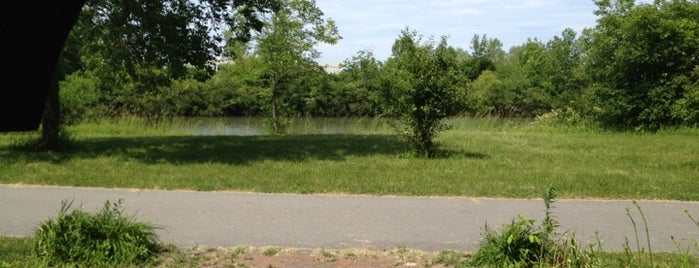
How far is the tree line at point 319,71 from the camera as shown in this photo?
13094mm

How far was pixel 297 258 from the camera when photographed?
5715 mm

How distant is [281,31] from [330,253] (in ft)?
59.5

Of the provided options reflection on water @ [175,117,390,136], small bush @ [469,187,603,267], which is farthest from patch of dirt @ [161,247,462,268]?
reflection on water @ [175,117,390,136]

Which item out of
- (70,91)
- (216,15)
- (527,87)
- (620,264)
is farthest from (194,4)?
(527,87)

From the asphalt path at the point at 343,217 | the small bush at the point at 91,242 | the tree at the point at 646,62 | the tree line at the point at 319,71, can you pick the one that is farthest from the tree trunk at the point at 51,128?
the tree at the point at 646,62

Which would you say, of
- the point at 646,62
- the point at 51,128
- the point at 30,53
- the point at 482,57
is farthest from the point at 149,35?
the point at 482,57

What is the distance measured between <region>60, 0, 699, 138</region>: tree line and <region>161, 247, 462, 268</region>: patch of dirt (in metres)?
7.08

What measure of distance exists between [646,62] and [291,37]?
513 inches

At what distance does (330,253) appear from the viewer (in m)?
5.84

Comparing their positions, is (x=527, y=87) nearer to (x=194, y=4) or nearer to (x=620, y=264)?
(x=194, y=4)

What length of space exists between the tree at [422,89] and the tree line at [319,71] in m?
0.03

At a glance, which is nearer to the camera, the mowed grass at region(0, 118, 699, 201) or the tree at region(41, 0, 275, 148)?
the mowed grass at region(0, 118, 699, 201)

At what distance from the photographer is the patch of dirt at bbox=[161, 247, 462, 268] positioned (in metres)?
5.50

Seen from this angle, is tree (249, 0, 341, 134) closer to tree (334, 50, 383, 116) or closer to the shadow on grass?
the shadow on grass
